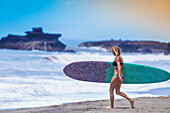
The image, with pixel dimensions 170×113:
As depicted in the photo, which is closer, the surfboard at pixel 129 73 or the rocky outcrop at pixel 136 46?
the surfboard at pixel 129 73

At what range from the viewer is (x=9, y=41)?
192 ft

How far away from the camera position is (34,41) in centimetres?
5969

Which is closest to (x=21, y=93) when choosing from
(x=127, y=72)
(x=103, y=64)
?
(x=103, y=64)

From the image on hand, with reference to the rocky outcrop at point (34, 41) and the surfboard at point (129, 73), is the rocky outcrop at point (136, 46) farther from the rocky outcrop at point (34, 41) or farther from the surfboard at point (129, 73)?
the surfboard at point (129, 73)

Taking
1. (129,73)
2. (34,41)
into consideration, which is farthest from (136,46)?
(129,73)

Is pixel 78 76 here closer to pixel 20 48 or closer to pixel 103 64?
pixel 103 64

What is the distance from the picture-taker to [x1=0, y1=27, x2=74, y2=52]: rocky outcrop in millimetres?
57531

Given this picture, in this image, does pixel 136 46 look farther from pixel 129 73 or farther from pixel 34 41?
pixel 129 73

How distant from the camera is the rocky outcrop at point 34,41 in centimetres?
5753

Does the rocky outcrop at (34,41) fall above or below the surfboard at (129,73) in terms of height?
above

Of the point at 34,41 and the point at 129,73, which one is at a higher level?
the point at 34,41

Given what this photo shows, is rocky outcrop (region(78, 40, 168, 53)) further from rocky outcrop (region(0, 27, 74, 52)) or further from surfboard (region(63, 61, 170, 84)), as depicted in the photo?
surfboard (region(63, 61, 170, 84))

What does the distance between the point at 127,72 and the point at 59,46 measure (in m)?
56.6

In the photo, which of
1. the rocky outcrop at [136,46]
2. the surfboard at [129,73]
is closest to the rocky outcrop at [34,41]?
the rocky outcrop at [136,46]
